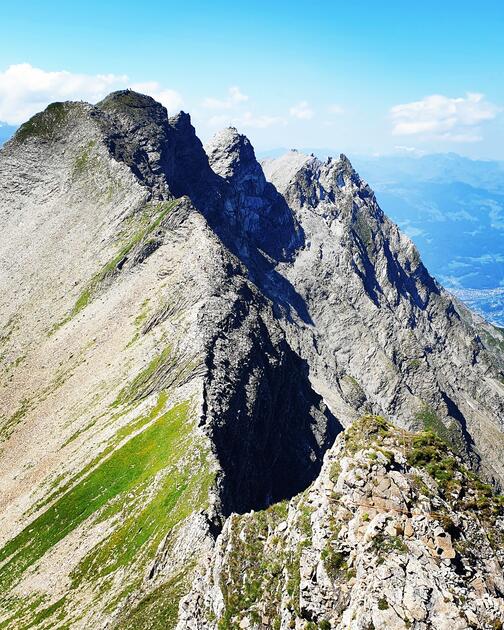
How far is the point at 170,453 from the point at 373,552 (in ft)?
157

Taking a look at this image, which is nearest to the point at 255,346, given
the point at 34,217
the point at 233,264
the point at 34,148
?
the point at 233,264

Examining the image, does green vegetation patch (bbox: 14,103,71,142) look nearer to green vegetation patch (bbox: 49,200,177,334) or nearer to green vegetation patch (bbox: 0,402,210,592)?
green vegetation patch (bbox: 49,200,177,334)

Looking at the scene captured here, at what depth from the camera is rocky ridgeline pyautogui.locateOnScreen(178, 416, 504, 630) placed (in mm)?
25078

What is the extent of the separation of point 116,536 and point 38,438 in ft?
122

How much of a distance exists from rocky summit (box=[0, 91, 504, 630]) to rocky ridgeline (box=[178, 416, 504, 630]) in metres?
0.11

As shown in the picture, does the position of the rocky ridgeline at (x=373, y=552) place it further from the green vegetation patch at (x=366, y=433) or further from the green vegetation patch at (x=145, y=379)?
the green vegetation patch at (x=145, y=379)

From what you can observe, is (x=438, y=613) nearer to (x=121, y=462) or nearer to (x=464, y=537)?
(x=464, y=537)

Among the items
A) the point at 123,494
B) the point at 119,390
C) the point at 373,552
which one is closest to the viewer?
the point at 373,552

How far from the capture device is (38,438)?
308 ft

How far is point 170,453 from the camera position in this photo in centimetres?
7156

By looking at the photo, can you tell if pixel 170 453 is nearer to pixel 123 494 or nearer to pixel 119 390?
pixel 123 494

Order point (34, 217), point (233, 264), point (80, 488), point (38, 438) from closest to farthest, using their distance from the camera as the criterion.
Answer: point (80, 488)
point (38, 438)
point (233, 264)
point (34, 217)

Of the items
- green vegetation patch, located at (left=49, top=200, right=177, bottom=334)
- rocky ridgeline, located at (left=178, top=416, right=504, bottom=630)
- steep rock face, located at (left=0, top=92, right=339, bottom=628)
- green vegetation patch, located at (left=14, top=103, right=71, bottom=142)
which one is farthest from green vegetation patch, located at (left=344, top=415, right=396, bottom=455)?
green vegetation patch, located at (left=14, top=103, right=71, bottom=142)

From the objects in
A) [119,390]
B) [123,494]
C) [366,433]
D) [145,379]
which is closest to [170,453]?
[123,494]
